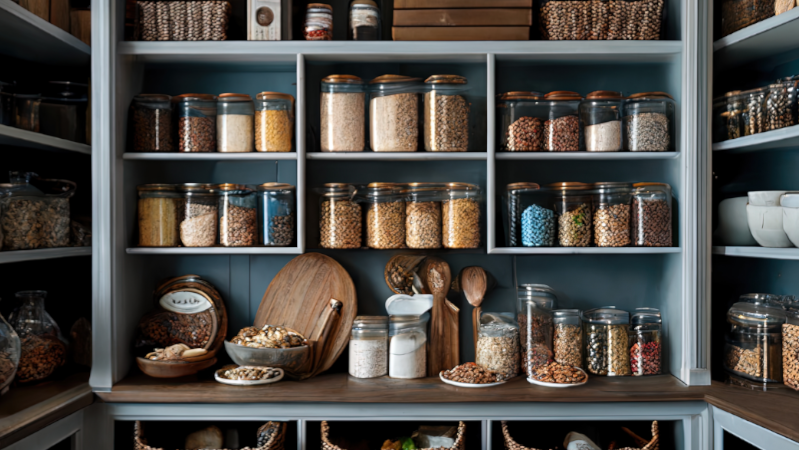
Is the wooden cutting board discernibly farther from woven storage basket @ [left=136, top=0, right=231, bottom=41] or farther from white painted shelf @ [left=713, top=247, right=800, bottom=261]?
white painted shelf @ [left=713, top=247, right=800, bottom=261]

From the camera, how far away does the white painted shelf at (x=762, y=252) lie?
5.50 ft

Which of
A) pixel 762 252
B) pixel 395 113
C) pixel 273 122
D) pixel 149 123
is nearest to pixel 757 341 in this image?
pixel 762 252

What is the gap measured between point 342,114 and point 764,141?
1.40 m

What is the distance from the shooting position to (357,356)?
2.02 meters

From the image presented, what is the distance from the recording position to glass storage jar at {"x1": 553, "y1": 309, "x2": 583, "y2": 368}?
203 cm

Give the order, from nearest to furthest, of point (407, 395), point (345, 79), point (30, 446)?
point (30, 446) < point (407, 395) < point (345, 79)

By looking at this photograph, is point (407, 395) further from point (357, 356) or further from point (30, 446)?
point (30, 446)

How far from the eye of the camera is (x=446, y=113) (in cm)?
196

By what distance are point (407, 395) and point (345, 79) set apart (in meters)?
1.12

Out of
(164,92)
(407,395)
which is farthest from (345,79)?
(407,395)

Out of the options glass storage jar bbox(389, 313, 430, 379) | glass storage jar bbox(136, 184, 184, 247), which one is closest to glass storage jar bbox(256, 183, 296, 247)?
glass storage jar bbox(136, 184, 184, 247)

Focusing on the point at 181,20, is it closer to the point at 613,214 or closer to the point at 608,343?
the point at 613,214

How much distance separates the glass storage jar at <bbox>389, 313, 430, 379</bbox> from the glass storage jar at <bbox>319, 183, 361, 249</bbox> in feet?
1.11

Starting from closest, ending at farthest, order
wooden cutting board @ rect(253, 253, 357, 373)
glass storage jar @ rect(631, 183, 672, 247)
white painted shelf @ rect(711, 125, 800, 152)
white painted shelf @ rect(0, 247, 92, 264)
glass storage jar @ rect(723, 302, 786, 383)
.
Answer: white painted shelf @ rect(0, 247, 92, 264) < white painted shelf @ rect(711, 125, 800, 152) < glass storage jar @ rect(723, 302, 786, 383) < glass storage jar @ rect(631, 183, 672, 247) < wooden cutting board @ rect(253, 253, 357, 373)
